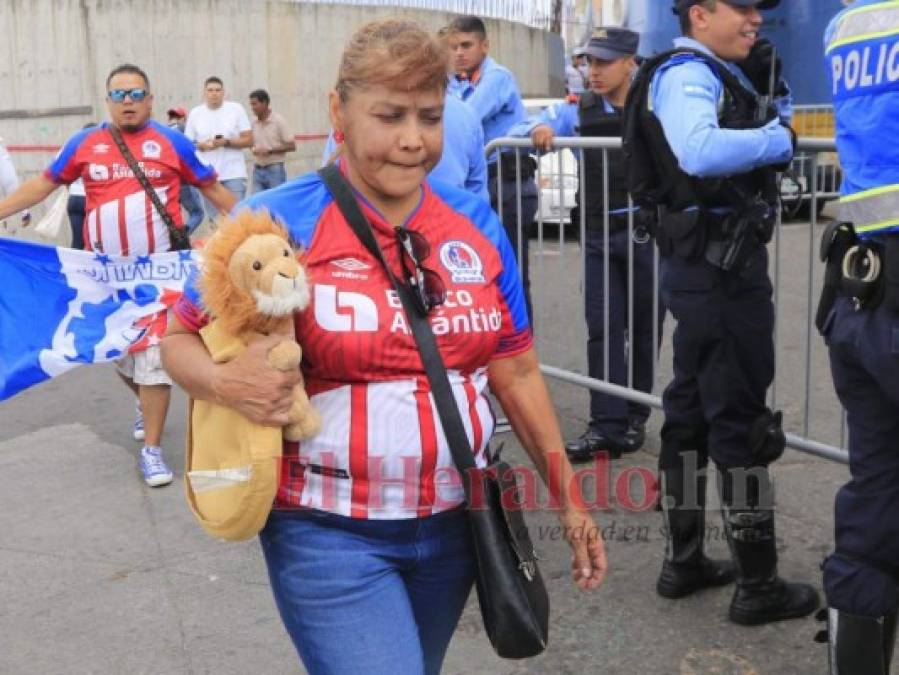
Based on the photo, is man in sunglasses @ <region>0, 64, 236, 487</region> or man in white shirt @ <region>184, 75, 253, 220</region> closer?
man in sunglasses @ <region>0, 64, 236, 487</region>

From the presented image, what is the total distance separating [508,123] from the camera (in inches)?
264

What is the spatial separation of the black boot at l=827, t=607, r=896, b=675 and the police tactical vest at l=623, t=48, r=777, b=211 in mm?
1359

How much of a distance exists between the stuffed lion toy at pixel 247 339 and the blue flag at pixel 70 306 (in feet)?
11.3

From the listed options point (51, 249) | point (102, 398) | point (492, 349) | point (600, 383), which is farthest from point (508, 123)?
point (492, 349)

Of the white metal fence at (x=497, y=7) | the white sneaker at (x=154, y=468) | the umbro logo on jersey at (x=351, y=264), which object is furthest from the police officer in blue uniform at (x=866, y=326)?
the white metal fence at (x=497, y=7)

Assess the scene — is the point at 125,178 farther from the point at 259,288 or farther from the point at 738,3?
the point at 259,288

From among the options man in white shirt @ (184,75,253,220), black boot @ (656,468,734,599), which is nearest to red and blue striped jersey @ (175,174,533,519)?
black boot @ (656,468,734,599)

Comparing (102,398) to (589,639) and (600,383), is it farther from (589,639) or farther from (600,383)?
(589,639)

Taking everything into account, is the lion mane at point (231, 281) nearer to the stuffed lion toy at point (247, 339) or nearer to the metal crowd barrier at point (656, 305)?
the stuffed lion toy at point (247, 339)

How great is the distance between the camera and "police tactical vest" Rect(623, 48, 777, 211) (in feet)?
11.9

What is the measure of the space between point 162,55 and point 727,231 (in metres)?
14.3

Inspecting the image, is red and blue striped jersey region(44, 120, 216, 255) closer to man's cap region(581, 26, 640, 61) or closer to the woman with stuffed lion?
man's cap region(581, 26, 640, 61)

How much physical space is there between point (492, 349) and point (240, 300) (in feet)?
1.87

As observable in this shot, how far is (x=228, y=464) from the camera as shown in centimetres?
221
